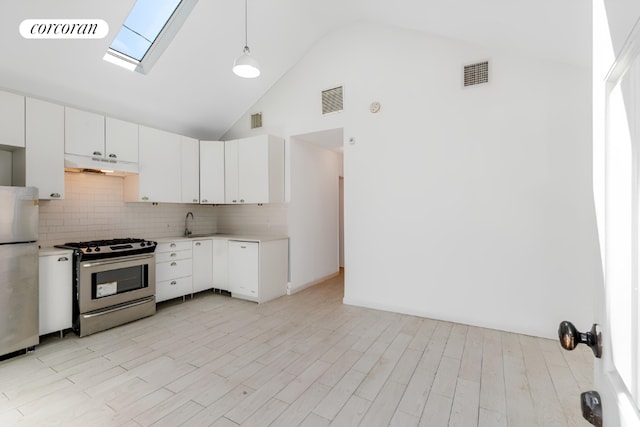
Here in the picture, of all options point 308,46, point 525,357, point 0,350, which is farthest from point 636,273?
point 308,46

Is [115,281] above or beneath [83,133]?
beneath

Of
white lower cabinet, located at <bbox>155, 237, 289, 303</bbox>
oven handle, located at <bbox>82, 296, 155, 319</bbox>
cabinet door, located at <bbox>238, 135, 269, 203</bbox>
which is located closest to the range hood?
white lower cabinet, located at <bbox>155, 237, 289, 303</bbox>

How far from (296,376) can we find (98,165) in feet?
10.8

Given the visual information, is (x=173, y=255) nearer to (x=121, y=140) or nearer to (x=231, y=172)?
(x=231, y=172)

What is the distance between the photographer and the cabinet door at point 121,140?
360 cm

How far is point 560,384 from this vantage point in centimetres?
220

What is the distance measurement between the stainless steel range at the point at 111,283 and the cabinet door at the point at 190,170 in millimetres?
1039

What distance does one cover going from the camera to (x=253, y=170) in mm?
4449


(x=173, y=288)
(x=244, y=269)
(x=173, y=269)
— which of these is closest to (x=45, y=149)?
(x=173, y=269)

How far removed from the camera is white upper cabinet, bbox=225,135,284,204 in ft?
14.3

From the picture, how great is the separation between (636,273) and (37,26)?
4418mm

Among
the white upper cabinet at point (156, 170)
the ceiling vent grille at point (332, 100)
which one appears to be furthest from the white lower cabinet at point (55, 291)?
the ceiling vent grille at point (332, 100)

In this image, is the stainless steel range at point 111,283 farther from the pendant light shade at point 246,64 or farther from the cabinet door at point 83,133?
the pendant light shade at point 246,64

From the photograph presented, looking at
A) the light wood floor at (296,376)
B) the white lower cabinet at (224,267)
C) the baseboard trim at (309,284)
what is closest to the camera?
the light wood floor at (296,376)
